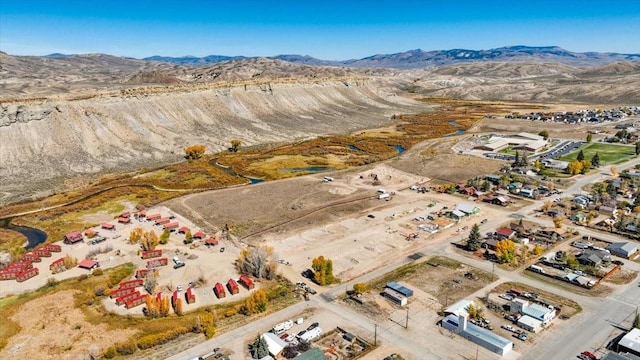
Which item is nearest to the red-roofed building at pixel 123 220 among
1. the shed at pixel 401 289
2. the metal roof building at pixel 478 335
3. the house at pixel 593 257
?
the shed at pixel 401 289

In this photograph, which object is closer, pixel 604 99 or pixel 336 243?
pixel 336 243

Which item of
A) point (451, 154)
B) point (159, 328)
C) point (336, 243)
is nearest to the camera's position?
point (159, 328)

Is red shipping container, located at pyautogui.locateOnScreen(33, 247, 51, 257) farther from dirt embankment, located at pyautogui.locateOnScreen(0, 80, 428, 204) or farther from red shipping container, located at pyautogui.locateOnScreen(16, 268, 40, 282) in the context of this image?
dirt embankment, located at pyautogui.locateOnScreen(0, 80, 428, 204)

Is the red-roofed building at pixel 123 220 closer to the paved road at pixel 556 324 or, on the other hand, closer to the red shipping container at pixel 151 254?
the red shipping container at pixel 151 254

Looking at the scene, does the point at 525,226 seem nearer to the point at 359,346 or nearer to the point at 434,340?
the point at 434,340

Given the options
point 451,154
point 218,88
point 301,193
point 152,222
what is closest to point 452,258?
point 301,193

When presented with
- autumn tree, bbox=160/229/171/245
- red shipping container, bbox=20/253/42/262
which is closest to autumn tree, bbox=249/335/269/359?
autumn tree, bbox=160/229/171/245

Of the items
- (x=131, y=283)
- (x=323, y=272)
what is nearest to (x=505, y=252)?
(x=323, y=272)
